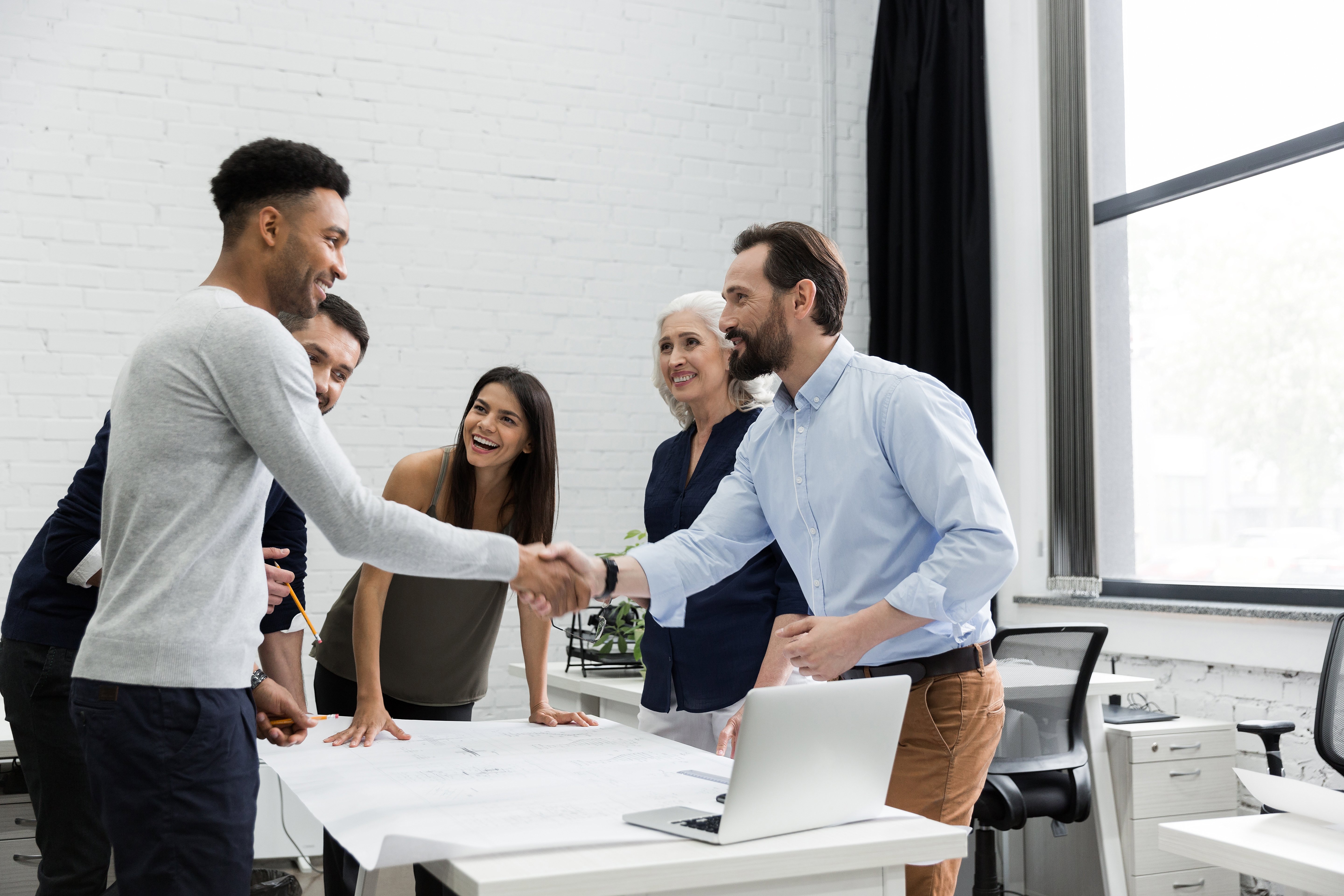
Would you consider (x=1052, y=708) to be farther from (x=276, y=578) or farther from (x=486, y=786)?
(x=276, y=578)

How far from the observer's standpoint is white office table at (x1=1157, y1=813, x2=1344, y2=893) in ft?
4.11

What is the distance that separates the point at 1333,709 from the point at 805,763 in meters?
1.74

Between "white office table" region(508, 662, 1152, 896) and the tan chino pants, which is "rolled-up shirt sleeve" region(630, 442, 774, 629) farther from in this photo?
"white office table" region(508, 662, 1152, 896)

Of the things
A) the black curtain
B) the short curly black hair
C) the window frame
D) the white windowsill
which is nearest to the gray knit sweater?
the short curly black hair

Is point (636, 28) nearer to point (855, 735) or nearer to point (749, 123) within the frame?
point (749, 123)

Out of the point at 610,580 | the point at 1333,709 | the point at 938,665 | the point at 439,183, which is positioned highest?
the point at 439,183

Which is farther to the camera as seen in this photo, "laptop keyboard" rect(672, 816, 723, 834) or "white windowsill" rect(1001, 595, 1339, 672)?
"white windowsill" rect(1001, 595, 1339, 672)

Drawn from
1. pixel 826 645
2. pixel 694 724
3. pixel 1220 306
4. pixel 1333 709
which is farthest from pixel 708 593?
pixel 1220 306

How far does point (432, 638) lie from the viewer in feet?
7.77

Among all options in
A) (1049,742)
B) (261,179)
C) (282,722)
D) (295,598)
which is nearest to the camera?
(261,179)

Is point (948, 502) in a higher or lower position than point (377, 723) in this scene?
higher

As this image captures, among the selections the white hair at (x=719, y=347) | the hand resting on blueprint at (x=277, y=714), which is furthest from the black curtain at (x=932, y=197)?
the hand resting on blueprint at (x=277, y=714)

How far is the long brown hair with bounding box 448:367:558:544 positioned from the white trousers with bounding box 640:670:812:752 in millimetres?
441

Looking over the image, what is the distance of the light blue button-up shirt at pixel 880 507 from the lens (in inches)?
60.0
